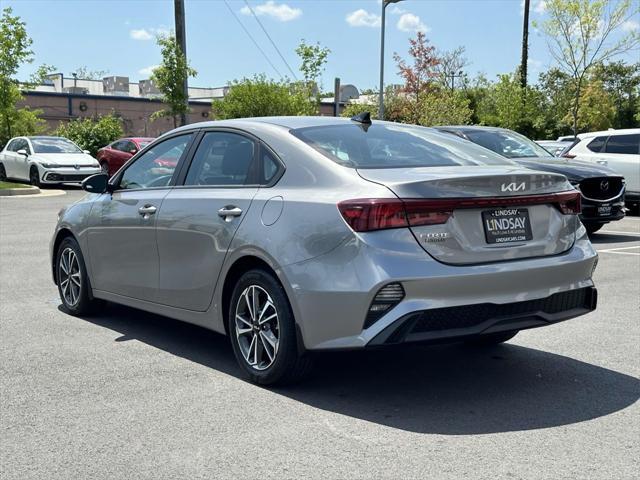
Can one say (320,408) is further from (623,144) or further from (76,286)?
(623,144)

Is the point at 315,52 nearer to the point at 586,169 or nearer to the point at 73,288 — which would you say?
the point at 586,169

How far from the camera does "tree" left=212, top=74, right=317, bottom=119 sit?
40.4m

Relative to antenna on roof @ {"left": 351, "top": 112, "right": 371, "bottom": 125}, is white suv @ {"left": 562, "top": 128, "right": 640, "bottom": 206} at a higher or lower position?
lower

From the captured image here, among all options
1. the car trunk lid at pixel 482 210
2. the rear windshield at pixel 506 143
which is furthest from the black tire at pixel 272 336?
the rear windshield at pixel 506 143

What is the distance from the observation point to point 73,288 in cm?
723

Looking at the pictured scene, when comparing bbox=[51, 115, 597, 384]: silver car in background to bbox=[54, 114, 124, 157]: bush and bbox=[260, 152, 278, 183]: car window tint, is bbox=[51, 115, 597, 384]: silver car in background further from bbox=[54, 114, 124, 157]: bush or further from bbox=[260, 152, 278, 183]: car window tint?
bbox=[54, 114, 124, 157]: bush

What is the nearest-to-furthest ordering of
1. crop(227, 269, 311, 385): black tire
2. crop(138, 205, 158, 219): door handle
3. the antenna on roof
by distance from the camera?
crop(227, 269, 311, 385): black tire < the antenna on roof < crop(138, 205, 158, 219): door handle

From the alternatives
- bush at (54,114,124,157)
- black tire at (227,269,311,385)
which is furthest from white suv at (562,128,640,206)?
bush at (54,114,124,157)

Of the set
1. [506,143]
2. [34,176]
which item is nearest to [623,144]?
[506,143]

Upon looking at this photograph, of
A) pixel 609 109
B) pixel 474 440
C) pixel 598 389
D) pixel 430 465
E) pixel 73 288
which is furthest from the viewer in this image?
pixel 609 109

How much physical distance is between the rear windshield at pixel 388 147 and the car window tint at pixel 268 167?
22 centimetres

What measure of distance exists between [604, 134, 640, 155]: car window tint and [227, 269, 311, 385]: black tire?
1415 cm

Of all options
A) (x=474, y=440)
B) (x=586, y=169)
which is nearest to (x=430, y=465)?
Result: (x=474, y=440)

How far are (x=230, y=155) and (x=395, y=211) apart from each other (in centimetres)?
162
